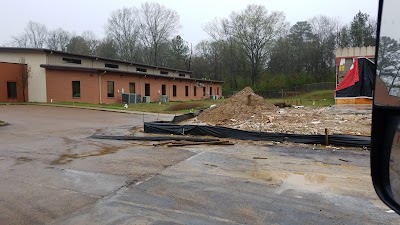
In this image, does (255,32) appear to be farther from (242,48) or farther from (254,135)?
(254,135)

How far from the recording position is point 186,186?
627cm

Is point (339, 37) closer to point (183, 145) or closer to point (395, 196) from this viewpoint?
point (183, 145)

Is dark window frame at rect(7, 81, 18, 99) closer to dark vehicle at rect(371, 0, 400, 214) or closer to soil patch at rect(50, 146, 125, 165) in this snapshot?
soil patch at rect(50, 146, 125, 165)

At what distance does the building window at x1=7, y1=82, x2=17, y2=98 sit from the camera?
31656 mm

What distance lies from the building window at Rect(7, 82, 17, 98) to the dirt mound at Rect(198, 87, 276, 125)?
21149mm

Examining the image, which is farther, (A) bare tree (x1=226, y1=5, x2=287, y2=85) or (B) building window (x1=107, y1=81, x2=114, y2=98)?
(A) bare tree (x1=226, y1=5, x2=287, y2=85)

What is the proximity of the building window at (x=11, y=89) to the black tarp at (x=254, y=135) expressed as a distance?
23.7 meters

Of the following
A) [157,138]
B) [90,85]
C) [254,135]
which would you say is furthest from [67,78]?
[254,135]

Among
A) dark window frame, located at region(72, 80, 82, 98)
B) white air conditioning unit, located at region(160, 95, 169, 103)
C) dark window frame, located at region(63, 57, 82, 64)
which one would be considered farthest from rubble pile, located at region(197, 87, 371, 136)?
dark window frame, located at region(63, 57, 82, 64)

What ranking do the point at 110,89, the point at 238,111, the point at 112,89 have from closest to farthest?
1. the point at 238,111
2. the point at 110,89
3. the point at 112,89

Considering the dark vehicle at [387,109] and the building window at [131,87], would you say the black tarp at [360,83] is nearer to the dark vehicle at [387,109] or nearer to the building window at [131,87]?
the building window at [131,87]

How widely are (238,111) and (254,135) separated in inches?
289

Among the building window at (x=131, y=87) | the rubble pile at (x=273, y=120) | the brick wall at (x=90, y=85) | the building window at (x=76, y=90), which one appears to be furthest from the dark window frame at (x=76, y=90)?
the rubble pile at (x=273, y=120)

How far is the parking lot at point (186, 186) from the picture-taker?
474 centimetres
